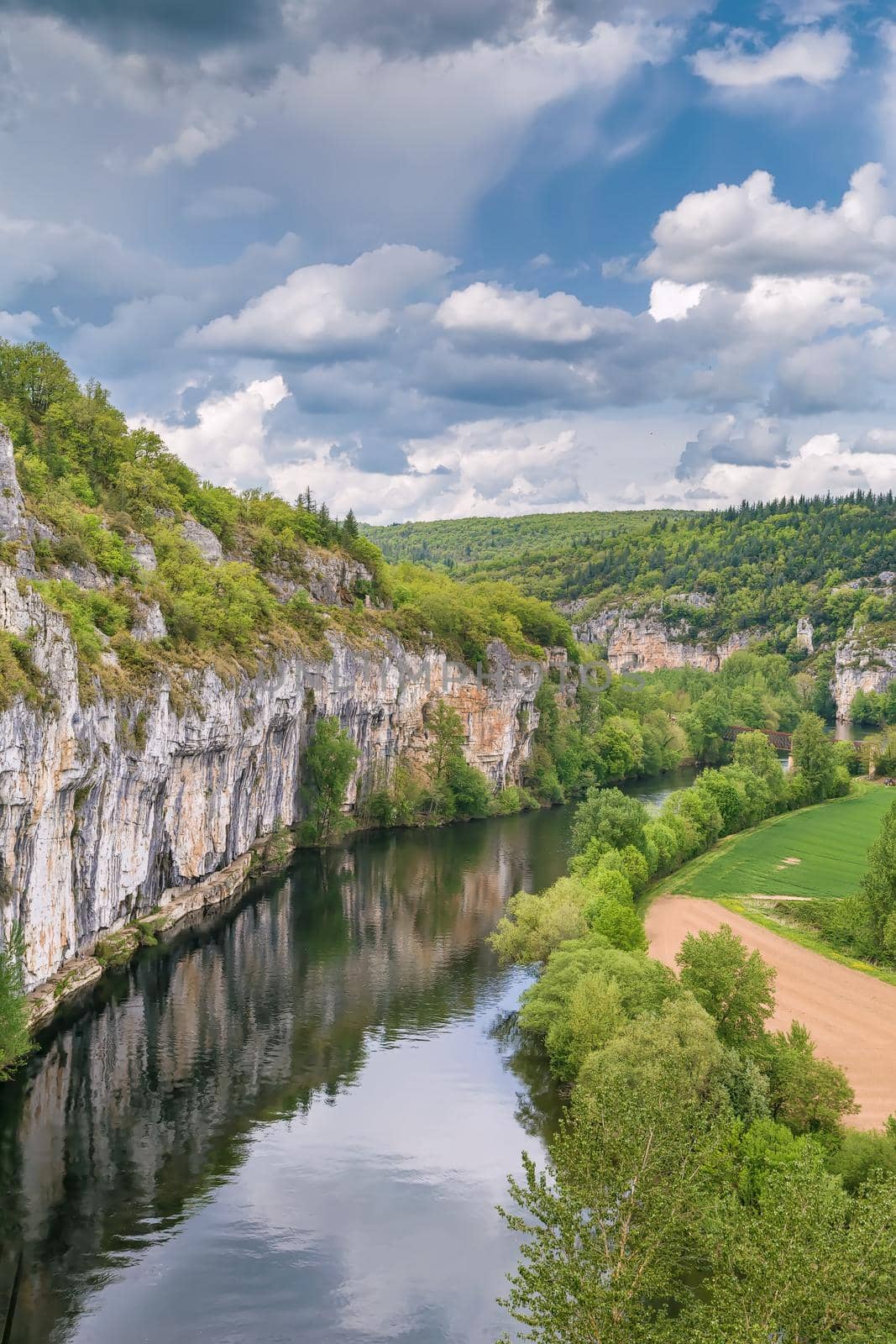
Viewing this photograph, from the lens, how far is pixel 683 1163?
1449 cm

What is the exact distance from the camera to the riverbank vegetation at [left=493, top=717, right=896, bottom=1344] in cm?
1216

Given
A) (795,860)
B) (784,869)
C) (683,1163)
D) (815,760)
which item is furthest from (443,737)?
(683,1163)

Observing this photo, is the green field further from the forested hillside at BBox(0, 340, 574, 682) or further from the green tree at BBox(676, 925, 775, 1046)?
the forested hillside at BBox(0, 340, 574, 682)

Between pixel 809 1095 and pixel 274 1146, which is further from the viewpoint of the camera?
pixel 274 1146

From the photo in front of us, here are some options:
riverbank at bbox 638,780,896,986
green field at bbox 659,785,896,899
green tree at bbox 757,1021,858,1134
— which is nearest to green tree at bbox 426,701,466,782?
riverbank at bbox 638,780,896,986

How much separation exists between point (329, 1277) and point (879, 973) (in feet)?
80.8

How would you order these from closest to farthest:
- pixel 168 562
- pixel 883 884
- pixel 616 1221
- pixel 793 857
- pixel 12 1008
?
pixel 616 1221 < pixel 12 1008 < pixel 883 884 < pixel 168 562 < pixel 793 857

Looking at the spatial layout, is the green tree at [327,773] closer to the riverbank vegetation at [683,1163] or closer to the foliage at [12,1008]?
the riverbank vegetation at [683,1163]

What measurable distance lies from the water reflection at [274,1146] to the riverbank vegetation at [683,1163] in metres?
1.75

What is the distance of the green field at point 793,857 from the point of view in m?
48.7

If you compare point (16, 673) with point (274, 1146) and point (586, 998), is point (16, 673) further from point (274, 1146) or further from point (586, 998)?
point (586, 998)

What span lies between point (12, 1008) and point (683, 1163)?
57.3 ft

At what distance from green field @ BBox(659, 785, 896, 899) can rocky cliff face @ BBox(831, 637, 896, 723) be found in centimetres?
6123

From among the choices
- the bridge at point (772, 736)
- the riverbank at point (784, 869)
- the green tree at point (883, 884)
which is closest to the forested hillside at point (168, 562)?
the bridge at point (772, 736)
